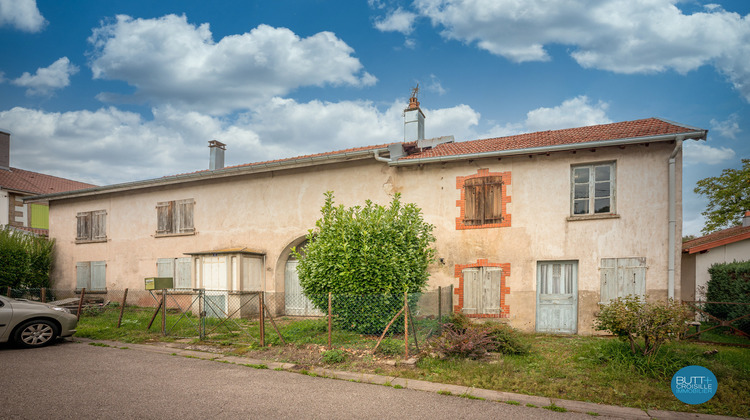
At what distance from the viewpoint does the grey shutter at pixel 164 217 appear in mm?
15805

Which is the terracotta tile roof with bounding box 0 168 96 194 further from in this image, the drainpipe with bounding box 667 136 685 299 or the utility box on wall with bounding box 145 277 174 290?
the drainpipe with bounding box 667 136 685 299

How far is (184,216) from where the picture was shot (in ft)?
51.0

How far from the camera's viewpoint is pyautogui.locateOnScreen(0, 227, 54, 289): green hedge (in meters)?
15.9

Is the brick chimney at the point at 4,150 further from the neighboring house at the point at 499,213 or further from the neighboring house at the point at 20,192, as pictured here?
the neighboring house at the point at 499,213

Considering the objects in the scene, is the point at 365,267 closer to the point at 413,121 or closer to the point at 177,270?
the point at 413,121

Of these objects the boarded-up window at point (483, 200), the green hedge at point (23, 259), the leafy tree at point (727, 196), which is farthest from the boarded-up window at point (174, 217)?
the leafy tree at point (727, 196)

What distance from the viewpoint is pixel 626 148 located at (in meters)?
10.5

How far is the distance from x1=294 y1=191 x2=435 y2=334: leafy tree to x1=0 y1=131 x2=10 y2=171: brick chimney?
24.5 m

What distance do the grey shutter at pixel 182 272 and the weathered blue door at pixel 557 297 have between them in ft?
37.6

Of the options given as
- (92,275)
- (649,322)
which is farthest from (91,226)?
(649,322)

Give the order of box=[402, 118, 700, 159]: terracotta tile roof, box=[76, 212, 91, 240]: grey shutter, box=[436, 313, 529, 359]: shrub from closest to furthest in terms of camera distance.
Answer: box=[436, 313, 529, 359]: shrub, box=[402, 118, 700, 159]: terracotta tile roof, box=[76, 212, 91, 240]: grey shutter

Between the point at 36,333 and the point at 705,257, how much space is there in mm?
18743

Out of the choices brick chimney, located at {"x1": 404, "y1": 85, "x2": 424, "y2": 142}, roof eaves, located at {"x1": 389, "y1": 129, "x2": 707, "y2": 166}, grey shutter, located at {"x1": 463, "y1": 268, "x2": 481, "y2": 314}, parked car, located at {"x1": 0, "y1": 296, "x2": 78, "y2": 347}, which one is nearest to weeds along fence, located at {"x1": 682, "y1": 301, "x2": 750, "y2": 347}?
roof eaves, located at {"x1": 389, "y1": 129, "x2": 707, "y2": 166}

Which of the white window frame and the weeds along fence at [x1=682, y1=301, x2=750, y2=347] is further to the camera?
the white window frame
